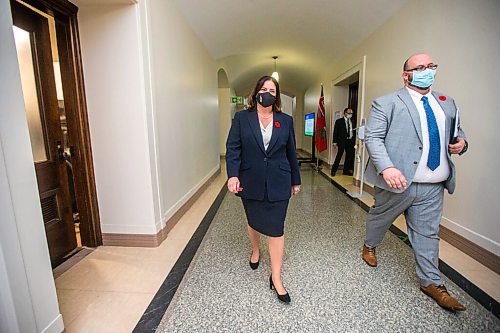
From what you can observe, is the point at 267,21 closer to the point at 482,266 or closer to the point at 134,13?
the point at 134,13

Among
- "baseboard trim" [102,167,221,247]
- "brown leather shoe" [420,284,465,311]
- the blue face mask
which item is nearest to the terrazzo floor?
"brown leather shoe" [420,284,465,311]

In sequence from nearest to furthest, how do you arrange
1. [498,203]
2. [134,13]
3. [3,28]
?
[3,28]
[498,203]
[134,13]

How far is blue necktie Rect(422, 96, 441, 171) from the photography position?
1.40 metres

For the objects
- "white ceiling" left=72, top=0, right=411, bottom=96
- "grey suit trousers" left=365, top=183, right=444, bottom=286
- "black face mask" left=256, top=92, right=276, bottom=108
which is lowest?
"grey suit trousers" left=365, top=183, right=444, bottom=286

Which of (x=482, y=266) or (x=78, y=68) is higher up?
(x=78, y=68)

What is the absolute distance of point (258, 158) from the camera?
146 centimetres

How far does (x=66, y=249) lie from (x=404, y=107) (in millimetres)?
2688

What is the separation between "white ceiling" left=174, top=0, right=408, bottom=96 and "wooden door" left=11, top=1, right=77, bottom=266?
Result: 1.55 metres

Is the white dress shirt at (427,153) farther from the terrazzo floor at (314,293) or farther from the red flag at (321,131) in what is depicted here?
the red flag at (321,131)

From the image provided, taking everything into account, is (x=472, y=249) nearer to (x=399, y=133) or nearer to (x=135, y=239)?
(x=399, y=133)

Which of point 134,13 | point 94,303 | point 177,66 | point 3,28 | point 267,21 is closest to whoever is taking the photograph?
point 3,28

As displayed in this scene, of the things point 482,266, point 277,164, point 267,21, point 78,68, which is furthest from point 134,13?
point 482,266

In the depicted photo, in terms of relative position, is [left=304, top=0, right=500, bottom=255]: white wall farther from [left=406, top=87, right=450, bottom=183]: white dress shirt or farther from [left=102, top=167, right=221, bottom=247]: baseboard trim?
[left=102, top=167, right=221, bottom=247]: baseboard trim

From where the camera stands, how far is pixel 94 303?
1.53m
